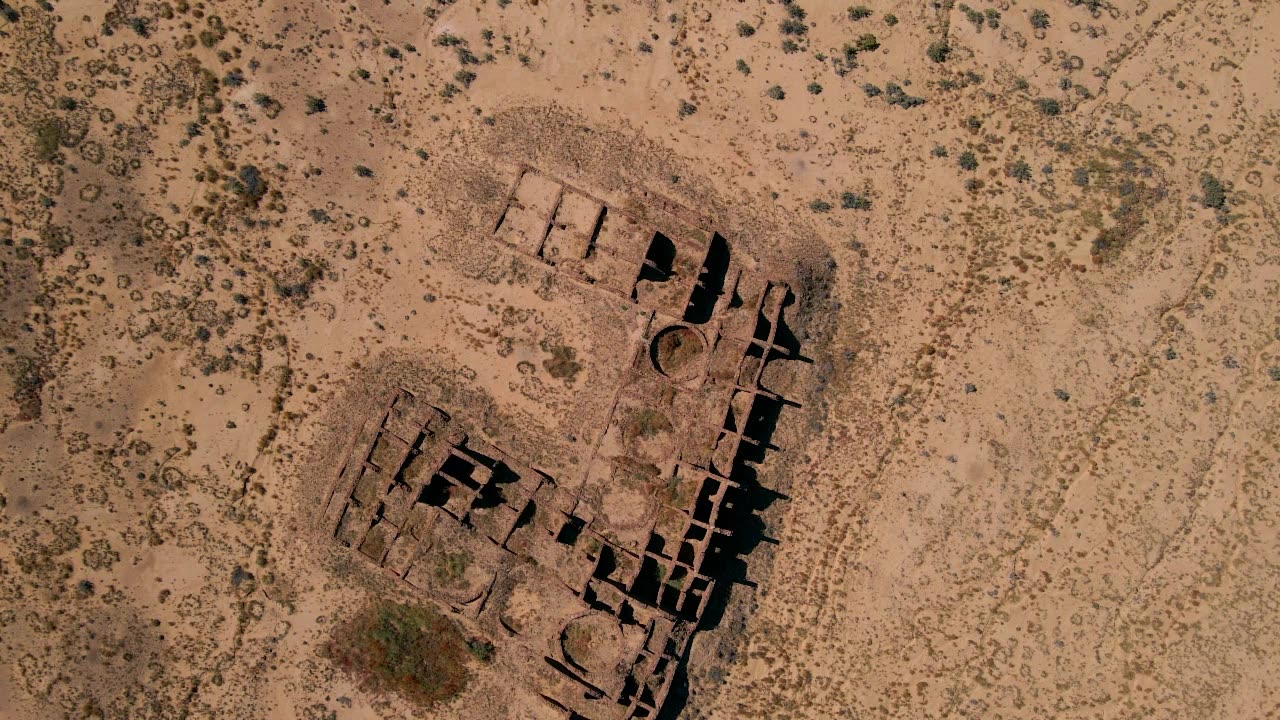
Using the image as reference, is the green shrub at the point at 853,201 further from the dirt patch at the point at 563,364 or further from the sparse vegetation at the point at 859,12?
the dirt patch at the point at 563,364

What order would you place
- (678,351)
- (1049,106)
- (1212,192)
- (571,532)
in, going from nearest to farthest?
(571,532)
(678,351)
(1212,192)
(1049,106)

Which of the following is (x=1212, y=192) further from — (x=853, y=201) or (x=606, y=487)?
(x=606, y=487)

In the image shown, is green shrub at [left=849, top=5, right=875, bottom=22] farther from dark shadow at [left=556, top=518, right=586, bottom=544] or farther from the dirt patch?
dark shadow at [left=556, top=518, right=586, bottom=544]

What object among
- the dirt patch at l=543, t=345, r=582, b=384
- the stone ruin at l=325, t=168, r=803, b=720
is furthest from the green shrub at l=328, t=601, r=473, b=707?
the dirt patch at l=543, t=345, r=582, b=384

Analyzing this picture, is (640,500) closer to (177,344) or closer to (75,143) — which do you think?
(177,344)

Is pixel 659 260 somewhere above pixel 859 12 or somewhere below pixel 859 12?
below

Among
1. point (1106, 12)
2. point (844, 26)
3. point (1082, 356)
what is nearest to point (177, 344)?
point (844, 26)

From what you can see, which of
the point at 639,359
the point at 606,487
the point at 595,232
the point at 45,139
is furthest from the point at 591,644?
the point at 45,139
